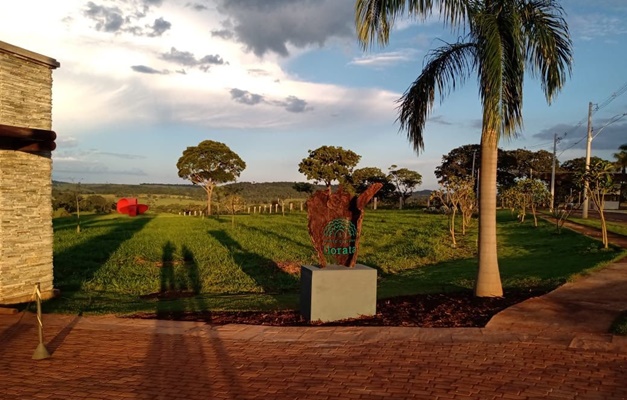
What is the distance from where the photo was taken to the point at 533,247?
843 inches

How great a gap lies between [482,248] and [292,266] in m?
9.71

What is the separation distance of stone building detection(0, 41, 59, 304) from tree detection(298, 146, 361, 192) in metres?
46.9

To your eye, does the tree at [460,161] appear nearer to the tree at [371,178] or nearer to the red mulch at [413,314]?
the tree at [371,178]

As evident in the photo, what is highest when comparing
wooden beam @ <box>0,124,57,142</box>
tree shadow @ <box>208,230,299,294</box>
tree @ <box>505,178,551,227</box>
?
wooden beam @ <box>0,124,57,142</box>

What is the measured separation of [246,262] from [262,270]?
1463 mm

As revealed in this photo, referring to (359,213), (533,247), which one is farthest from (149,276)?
(533,247)

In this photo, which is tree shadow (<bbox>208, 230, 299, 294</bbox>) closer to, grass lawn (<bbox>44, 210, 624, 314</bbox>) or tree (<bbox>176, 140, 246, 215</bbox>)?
grass lawn (<bbox>44, 210, 624, 314</bbox>)

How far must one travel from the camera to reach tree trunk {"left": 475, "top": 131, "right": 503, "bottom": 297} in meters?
10.0

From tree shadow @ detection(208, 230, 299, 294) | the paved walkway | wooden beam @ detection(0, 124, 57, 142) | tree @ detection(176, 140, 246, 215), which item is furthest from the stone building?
tree @ detection(176, 140, 246, 215)

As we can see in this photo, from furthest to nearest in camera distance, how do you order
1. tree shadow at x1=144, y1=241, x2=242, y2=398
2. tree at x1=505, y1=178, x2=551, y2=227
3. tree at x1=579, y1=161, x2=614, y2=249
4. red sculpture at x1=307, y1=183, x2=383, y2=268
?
tree at x1=505, y1=178, x2=551, y2=227 → tree at x1=579, y1=161, x2=614, y2=249 → red sculpture at x1=307, y1=183, x2=383, y2=268 → tree shadow at x1=144, y1=241, x2=242, y2=398

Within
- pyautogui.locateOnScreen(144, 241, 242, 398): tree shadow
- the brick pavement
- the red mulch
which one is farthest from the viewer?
the red mulch

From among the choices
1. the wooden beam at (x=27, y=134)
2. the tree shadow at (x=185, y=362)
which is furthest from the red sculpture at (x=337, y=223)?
the wooden beam at (x=27, y=134)

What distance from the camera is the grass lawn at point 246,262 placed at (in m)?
12.5

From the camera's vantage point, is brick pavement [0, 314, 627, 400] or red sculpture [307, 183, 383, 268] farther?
red sculpture [307, 183, 383, 268]
